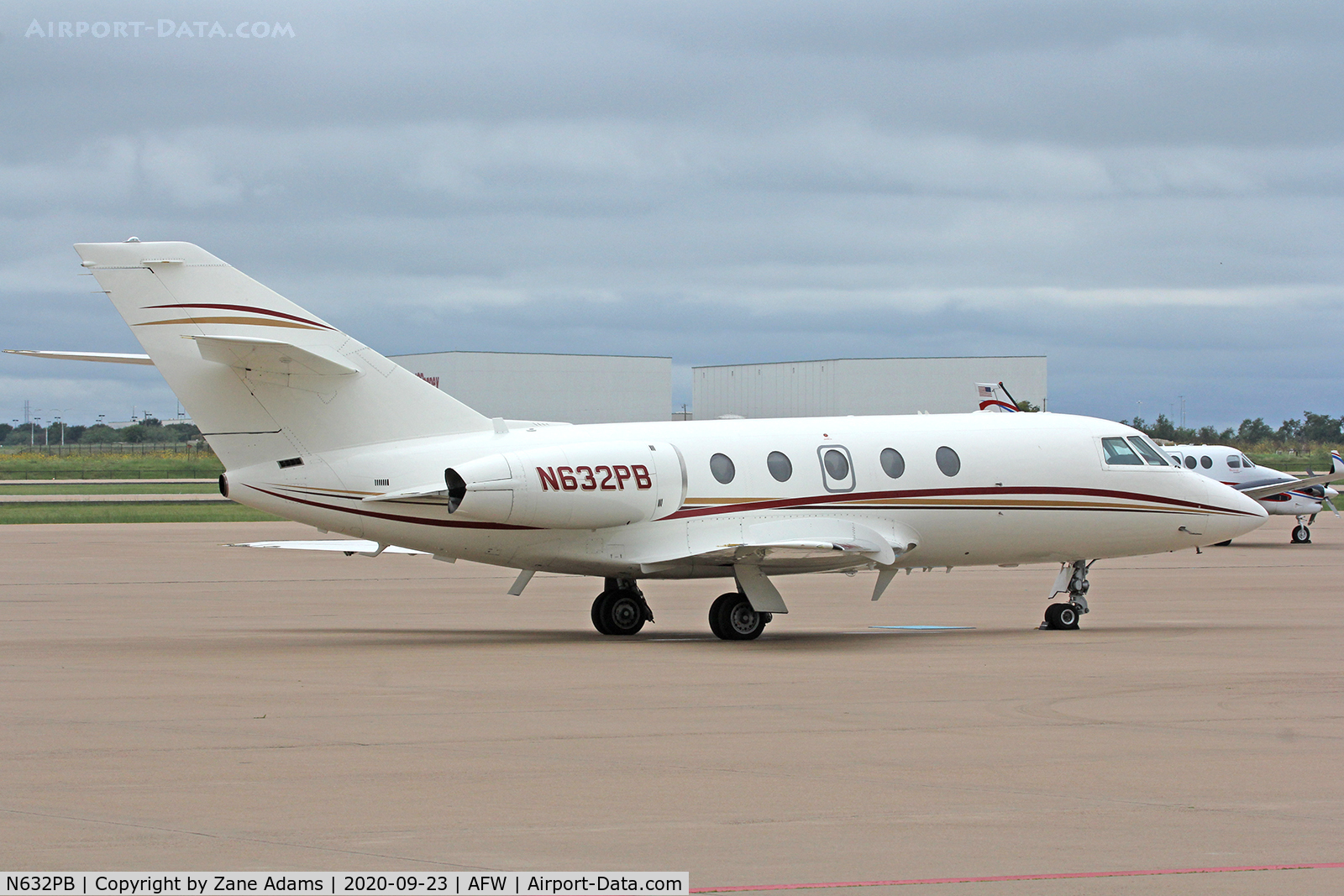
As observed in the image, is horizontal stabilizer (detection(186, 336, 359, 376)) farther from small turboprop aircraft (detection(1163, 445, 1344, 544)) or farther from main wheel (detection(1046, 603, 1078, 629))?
small turboprop aircraft (detection(1163, 445, 1344, 544))

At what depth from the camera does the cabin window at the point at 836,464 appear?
19.9 m

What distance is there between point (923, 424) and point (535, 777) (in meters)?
11.9

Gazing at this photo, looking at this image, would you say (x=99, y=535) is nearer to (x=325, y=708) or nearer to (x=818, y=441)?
(x=818, y=441)

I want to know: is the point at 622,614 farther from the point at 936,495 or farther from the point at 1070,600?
the point at 1070,600

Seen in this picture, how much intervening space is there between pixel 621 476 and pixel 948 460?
4.69m

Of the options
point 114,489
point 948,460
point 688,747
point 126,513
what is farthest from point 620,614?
point 114,489

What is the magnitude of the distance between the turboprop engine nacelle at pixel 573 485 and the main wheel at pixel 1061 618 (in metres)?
5.48

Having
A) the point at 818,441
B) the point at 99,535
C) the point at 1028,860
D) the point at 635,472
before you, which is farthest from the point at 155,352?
the point at 99,535

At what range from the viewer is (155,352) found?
18078mm

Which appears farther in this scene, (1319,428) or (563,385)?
(1319,428)

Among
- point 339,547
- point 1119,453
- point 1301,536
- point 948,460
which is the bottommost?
point 339,547

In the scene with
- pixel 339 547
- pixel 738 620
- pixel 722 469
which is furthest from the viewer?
pixel 339 547

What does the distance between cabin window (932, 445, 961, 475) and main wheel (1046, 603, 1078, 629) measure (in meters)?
2.36

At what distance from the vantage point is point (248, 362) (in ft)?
59.2
